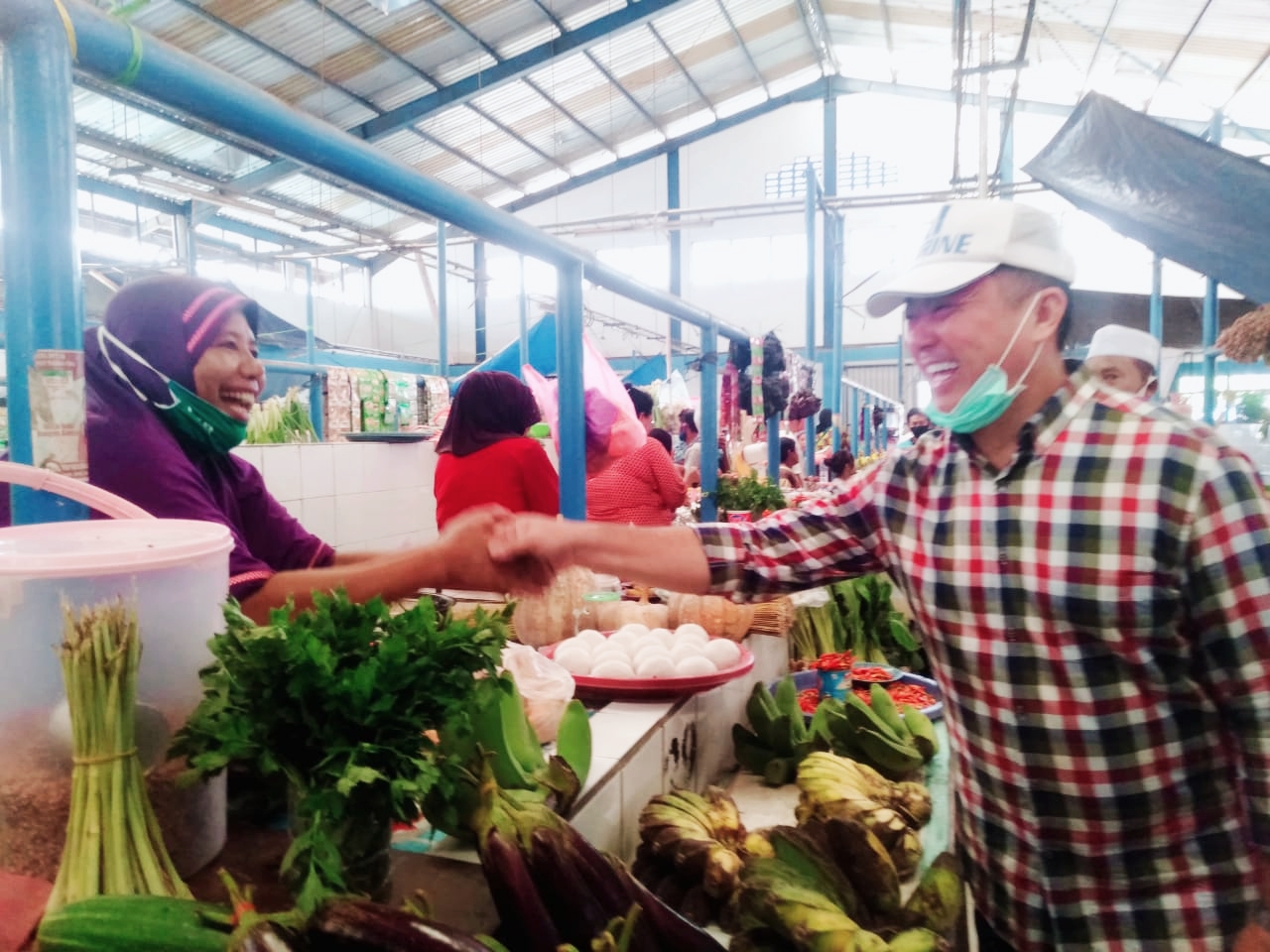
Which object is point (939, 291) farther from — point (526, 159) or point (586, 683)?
point (526, 159)

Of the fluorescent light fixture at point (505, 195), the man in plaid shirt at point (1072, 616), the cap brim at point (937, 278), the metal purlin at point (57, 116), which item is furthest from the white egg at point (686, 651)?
the fluorescent light fixture at point (505, 195)

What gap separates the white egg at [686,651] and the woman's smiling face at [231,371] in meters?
1.12

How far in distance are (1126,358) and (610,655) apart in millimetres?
3048

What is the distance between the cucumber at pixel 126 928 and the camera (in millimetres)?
880

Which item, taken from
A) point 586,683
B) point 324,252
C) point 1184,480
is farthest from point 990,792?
point 324,252

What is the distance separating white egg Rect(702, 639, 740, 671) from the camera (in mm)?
2145

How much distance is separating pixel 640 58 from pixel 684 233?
19.8ft

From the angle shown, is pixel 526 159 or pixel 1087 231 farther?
pixel 526 159

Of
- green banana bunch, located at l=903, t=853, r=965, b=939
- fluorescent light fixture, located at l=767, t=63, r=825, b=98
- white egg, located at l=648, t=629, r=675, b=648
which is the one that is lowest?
green banana bunch, located at l=903, t=853, r=965, b=939

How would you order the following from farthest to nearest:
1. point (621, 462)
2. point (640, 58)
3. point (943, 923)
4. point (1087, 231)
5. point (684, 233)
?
point (684, 233)
point (640, 58)
point (1087, 231)
point (621, 462)
point (943, 923)

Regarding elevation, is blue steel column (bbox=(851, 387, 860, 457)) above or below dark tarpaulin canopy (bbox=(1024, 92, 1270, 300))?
below

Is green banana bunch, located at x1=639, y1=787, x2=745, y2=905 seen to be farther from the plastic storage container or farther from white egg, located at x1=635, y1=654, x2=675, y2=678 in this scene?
the plastic storage container

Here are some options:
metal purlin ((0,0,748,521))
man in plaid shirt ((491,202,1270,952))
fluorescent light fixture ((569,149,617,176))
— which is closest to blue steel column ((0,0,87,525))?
metal purlin ((0,0,748,521))

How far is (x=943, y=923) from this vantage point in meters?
1.45
